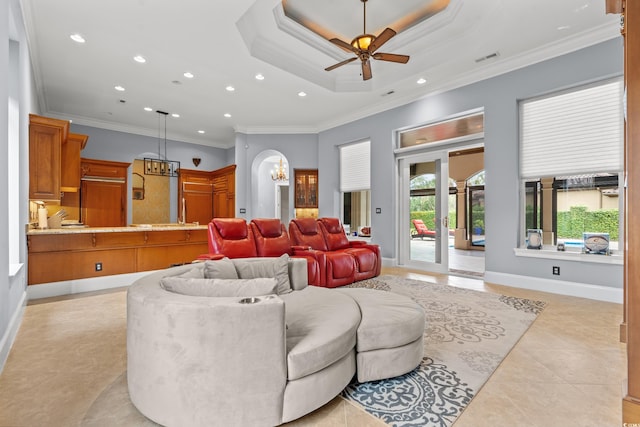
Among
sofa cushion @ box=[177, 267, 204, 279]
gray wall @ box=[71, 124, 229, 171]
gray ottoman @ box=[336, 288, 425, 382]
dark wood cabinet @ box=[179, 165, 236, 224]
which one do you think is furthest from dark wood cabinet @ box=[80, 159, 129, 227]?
gray ottoman @ box=[336, 288, 425, 382]

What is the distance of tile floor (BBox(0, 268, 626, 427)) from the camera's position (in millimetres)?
1606

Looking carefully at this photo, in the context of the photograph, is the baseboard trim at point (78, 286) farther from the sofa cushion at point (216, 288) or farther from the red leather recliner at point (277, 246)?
the sofa cushion at point (216, 288)

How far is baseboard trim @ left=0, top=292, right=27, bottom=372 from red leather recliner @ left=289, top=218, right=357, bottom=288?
10.3 feet

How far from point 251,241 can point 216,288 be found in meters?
2.52

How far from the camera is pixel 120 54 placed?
172 inches

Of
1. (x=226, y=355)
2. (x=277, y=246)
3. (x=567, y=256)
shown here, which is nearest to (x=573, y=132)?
(x=567, y=256)

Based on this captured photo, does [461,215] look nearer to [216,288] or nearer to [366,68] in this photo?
[366,68]

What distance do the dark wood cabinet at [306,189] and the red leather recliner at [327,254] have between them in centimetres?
284

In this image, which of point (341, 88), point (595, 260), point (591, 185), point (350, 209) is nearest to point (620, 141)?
point (591, 185)

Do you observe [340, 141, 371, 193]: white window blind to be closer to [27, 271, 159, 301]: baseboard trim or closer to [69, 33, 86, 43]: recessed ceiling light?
[27, 271, 159, 301]: baseboard trim

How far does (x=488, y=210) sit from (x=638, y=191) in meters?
3.52

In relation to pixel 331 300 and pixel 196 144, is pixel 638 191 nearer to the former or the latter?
pixel 331 300

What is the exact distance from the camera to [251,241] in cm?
415

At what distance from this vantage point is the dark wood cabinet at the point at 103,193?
688 centimetres
